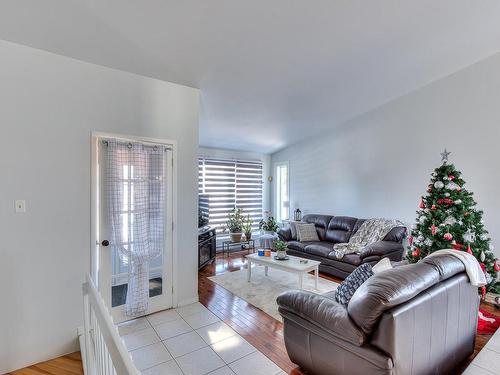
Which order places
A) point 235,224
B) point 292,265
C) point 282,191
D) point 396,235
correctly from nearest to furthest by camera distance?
point 292,265 → point 396,235 → point 235,224 → point 282,191

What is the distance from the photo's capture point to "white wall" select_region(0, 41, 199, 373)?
229 cm

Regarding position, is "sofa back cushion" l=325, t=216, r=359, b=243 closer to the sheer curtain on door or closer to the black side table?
the black side table

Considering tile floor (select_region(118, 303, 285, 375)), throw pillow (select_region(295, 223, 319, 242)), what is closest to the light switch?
tile floor (select_region(118, 303, 285, 375))

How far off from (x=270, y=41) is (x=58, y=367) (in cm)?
363

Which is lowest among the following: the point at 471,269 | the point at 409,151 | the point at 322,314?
the point at 322,314

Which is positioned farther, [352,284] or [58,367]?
[58,367]

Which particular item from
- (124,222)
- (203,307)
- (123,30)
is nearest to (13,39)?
(123,30)

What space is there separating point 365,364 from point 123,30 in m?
3.11

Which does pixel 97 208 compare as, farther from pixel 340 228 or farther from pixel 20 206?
pixel 340 228

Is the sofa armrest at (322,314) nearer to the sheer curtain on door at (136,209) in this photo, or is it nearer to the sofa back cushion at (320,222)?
the sheer curtain on door at (136,209)

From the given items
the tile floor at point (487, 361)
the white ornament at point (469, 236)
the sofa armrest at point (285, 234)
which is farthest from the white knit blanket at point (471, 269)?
the sofa armrest at point (285, 234)

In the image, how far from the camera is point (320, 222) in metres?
5.72

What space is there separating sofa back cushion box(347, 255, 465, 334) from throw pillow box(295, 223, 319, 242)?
11.7 feet

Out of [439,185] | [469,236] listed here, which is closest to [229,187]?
[439,185]
